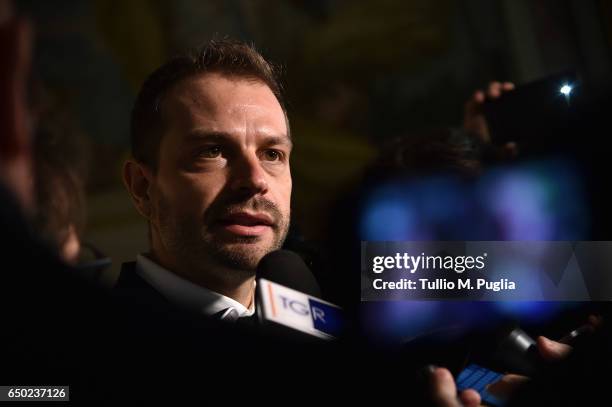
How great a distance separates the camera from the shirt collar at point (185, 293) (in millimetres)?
1230

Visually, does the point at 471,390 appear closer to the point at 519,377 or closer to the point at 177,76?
the point at 519,377

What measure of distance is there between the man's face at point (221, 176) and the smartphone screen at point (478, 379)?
421 mm

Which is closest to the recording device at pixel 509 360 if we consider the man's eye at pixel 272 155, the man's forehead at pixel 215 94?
the man's eye at pixel 272 155

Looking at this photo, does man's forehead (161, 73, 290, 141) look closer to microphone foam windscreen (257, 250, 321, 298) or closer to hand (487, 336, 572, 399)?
microphone foam windscreen (257, 250, 321, 298)

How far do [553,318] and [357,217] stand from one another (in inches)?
28.8

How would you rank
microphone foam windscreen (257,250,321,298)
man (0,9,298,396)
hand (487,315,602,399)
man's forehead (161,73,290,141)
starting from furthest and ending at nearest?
man's forehead (161,73,290,141) → microphone foam windscreen (257,250,321,298) → hand (487,315,602,399) → man (0,9,298,396)

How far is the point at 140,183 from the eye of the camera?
1.48m

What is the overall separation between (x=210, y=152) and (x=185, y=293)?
0.29 m

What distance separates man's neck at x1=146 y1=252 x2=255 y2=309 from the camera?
1.25 meters

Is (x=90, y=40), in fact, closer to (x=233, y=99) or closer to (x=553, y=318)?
(x=233, y=99)

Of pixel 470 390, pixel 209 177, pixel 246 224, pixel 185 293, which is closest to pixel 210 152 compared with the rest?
pixel 209 177

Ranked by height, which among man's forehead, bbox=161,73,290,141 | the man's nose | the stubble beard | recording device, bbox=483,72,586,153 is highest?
recording device, bbox=483,72,586,153

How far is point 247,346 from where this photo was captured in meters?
0.71

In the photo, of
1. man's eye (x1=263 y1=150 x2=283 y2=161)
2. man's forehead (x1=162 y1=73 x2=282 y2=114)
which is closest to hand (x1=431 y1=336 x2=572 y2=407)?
man's eye (x1=263 y1=150 x2=283 y2=161)
